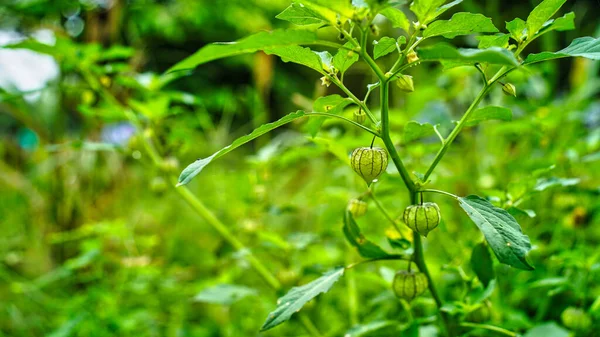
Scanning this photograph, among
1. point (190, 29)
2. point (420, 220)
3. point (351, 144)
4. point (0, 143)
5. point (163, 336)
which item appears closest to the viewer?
point (420, 220)

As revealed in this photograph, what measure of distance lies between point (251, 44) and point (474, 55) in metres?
0.14

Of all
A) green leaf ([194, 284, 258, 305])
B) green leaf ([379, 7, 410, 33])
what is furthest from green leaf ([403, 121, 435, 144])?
green leaf ([194, 284, 258, 305])

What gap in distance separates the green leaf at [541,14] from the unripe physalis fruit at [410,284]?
0.78 feet

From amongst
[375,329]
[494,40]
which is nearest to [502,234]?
[494,40]

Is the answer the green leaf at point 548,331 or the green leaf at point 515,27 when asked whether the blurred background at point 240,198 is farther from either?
the green leaf at point 515,27

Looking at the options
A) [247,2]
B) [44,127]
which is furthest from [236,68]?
[44,127]

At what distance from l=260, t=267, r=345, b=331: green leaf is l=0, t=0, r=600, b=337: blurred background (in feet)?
0.49

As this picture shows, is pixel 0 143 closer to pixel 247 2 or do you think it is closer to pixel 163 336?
pixel 247 2

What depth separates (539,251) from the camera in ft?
2.64

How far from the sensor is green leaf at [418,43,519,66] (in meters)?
0.28

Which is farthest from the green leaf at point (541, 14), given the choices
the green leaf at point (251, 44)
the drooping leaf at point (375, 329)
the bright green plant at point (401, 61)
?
the drooping leaf at point (375, 329)

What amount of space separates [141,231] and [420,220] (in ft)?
5.71

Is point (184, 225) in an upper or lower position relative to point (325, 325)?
upper

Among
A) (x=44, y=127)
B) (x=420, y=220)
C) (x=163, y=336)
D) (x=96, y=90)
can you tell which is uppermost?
(x=44, y=127)
